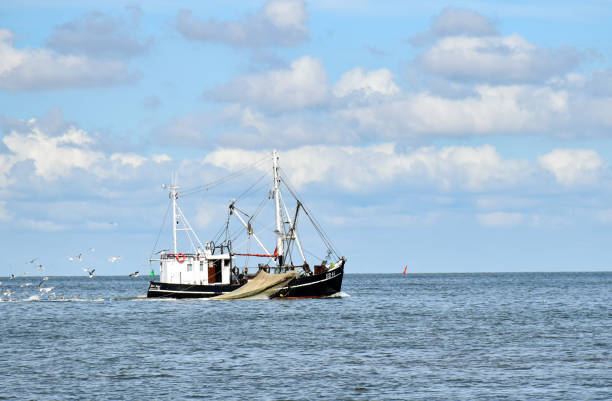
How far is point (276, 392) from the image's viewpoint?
113 ft

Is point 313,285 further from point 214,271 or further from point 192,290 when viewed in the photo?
point 192,290

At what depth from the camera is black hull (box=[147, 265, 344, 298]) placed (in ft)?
305

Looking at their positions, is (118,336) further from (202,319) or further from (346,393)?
(346,393)

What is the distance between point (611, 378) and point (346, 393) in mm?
Result: 11509

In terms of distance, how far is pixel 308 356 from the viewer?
45.6 meters

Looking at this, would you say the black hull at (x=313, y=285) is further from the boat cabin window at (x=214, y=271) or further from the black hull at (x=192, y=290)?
the boat cabin window at (x=214, y=271)

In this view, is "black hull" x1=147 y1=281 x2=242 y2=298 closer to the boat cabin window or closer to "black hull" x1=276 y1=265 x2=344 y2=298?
the boat cabin window

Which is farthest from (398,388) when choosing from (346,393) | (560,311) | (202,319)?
(560,311)

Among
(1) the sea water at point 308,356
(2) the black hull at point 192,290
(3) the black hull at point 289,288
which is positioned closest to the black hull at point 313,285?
(3) the black hull at point 289,288

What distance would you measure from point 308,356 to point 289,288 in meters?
Result: 48.3

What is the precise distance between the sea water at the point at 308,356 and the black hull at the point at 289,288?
49.0ft

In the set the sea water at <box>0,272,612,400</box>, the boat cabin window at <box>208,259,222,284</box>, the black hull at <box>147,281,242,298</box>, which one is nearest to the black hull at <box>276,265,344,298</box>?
the black hull at <box>147,281,242,298</box>

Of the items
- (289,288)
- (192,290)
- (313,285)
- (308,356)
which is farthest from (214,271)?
(308,356)

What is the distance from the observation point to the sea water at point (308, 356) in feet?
114
